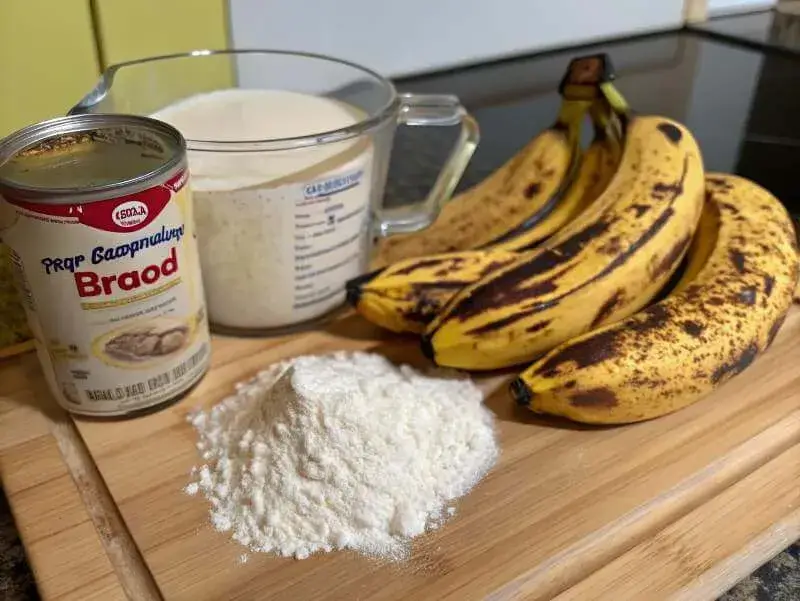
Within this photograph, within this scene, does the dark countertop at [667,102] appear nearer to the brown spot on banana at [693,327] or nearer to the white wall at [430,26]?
the white wall at [430,26]

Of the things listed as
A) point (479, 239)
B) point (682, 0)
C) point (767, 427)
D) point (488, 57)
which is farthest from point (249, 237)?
point (682, 0)

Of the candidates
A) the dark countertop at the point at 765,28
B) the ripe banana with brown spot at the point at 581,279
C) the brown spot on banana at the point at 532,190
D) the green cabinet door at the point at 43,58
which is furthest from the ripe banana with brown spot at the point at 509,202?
the dark countertop at the point at 765,28

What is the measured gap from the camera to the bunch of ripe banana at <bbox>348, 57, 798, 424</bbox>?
0.57 metres

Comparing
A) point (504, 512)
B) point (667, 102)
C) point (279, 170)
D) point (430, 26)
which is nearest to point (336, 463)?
point (504, 512)

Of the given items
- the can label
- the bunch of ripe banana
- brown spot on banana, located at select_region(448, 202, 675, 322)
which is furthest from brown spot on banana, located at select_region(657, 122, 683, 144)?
the can label

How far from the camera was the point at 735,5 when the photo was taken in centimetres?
143

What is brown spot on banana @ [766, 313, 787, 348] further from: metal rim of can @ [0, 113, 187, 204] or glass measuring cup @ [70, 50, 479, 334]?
metal rim of can @ [0, 113, 187, 204]

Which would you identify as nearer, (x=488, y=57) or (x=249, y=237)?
(x=249, y=237)

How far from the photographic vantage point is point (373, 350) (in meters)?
0.67

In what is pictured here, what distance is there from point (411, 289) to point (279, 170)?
14 cm

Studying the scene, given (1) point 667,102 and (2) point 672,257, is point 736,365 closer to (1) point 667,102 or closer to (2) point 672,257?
(2) point 672,257

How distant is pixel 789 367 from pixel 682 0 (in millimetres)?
887

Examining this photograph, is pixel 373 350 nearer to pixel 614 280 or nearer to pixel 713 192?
pixel 614 280

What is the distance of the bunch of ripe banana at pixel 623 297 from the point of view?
57 cm
